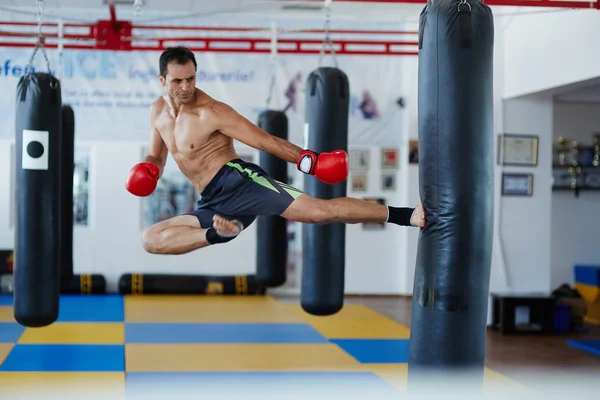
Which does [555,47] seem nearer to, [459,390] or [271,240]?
[271,240]

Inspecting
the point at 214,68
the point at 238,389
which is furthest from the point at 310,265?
the point at 214,68

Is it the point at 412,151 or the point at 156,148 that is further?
the point at 412,151

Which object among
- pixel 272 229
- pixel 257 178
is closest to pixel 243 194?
pixel 257 178

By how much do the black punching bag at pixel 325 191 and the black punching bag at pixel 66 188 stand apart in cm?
192

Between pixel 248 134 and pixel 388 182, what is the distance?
666cm

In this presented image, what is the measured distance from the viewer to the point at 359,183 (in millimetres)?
10211

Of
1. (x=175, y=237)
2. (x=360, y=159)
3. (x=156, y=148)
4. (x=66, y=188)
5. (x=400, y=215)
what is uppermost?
(x=360, y=159)

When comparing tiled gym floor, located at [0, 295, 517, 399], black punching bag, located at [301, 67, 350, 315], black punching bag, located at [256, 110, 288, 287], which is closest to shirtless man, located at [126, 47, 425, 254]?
tiled gym floor, located at [0, 295, 517, 399]

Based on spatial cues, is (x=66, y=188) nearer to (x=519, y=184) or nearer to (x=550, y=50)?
(x=550, y=50)

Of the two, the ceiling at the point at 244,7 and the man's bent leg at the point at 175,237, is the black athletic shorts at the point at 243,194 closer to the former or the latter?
the man's bent leg at the point at 175,237

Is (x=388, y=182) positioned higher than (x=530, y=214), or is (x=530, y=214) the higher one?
(x=388, y=182)

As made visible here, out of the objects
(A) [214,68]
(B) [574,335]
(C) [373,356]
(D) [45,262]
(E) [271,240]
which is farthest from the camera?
(A) [214,68]

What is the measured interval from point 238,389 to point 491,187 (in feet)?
7.55

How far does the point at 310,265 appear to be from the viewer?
→ 554cm
